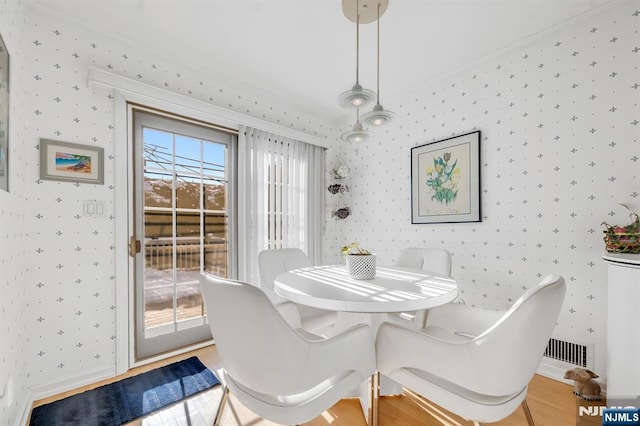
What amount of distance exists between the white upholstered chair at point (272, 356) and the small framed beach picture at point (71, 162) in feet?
5.30

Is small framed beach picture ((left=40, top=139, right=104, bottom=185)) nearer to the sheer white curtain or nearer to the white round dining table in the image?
the sheer white curtain

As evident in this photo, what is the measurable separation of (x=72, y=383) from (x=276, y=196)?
2213mm

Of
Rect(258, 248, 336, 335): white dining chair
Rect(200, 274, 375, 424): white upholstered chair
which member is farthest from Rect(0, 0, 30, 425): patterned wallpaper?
Rect(258, 248, 336, 335): white dining chair

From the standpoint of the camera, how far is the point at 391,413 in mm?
1686

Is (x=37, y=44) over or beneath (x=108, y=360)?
over

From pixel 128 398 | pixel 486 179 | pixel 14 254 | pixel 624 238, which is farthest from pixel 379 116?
pixel 128 398

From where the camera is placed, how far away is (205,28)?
6.94 ft

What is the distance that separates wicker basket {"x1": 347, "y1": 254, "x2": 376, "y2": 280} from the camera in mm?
1692

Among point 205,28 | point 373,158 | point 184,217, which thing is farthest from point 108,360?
point 373,158

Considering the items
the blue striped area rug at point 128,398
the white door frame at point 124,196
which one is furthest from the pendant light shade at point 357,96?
the blue striped area rug at point 128,398

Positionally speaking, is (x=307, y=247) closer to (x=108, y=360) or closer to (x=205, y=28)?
(x=108, y=360)

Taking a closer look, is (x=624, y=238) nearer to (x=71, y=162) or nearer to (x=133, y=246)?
(x=133, y=246)

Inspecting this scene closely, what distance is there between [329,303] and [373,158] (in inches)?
101

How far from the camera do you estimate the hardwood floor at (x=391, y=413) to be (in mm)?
1610
